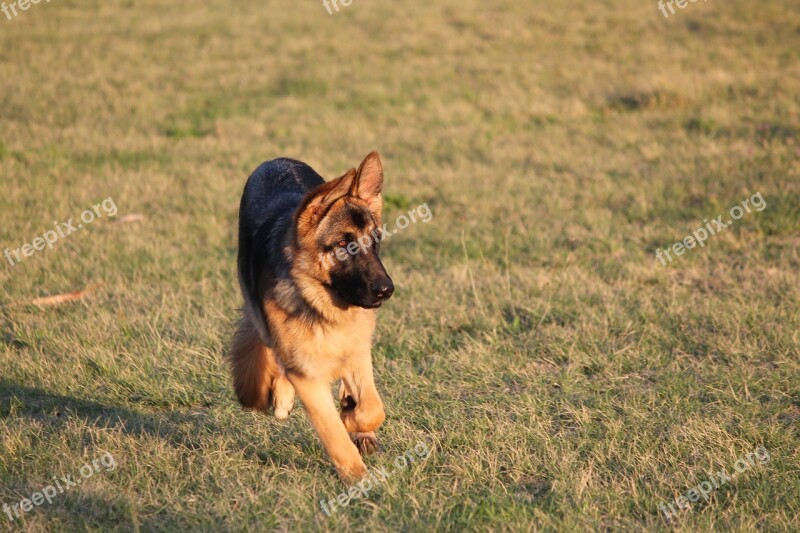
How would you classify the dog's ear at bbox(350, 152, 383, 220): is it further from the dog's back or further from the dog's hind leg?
the dog's hind leg

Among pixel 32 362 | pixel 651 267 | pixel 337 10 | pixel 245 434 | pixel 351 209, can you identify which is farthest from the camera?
pixel 337 10

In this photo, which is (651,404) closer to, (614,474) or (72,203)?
(614,474)

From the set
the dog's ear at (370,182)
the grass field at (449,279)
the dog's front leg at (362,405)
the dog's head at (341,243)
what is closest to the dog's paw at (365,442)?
the dog's front leg at (362,405)

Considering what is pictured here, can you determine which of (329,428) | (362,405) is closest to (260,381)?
(362,405)

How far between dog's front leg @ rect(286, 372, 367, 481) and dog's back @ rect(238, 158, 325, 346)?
0.48 meters

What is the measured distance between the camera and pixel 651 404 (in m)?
5.03

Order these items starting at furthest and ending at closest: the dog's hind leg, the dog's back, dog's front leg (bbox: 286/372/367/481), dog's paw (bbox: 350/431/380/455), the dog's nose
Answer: the dog's hind leg
dog's paw (bbox: 350/431/380/455)
the dog's back
dog's front leg (bbox: 286/372/367/481)
the dog's nose

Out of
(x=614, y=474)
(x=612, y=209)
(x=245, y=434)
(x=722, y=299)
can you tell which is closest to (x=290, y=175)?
(x=245, y=434)

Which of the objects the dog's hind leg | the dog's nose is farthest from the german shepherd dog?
the dog's hind leg

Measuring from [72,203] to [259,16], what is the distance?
11334 mm

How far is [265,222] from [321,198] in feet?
2.26

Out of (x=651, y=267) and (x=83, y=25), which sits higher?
(x=83, y=25)

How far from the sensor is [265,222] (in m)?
4.71

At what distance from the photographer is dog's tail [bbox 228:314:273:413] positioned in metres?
4.84
